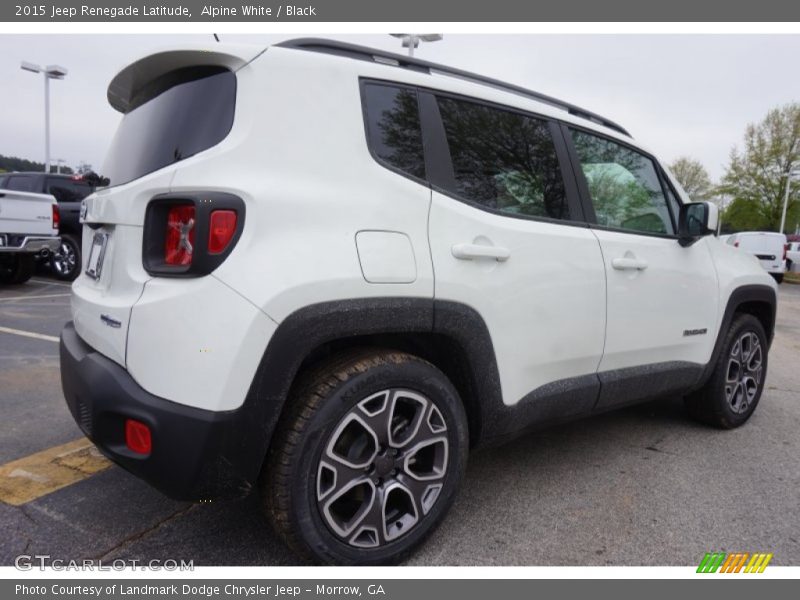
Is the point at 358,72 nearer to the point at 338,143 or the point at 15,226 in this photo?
the point at 338,143

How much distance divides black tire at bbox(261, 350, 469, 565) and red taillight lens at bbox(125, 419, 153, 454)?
1.25 ft

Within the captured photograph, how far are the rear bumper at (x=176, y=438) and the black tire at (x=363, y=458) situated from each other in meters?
0.14

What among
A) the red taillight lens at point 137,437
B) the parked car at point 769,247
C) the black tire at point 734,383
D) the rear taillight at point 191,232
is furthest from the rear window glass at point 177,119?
the parked car at point 769,247

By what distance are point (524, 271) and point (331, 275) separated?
899 millimetres

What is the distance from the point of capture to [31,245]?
28.6 feet

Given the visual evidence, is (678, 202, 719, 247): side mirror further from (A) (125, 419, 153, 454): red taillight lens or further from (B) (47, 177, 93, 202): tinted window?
(B) (47, 177, 93, 202): tinted window

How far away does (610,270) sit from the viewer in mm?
2768

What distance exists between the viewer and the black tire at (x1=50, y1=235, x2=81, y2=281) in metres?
10.2

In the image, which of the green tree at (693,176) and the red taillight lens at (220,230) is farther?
the green tree at (693,176)

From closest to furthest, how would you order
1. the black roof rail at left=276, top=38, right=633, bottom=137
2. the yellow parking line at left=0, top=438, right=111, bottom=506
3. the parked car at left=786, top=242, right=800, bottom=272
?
the black roof rail at left=276, top=38, right=633, bottom=137 → the yellow parking line at left=0, top=438, right=111, bottom=506 → the parked car at left=786, top=242, right=800, bottom=272

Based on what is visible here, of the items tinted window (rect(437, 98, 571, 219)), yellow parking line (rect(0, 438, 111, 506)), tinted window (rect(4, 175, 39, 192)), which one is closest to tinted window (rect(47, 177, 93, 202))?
tinted window (rect(4, 175, 39, 192))

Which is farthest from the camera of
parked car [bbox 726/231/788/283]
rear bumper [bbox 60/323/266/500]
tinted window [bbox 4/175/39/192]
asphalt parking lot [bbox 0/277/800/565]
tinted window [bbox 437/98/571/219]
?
parked car [bbox 726/231/788/283]

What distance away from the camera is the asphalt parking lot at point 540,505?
7.28 ft

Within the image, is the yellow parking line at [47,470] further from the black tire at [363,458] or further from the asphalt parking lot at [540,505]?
the black tire at [363,458]
